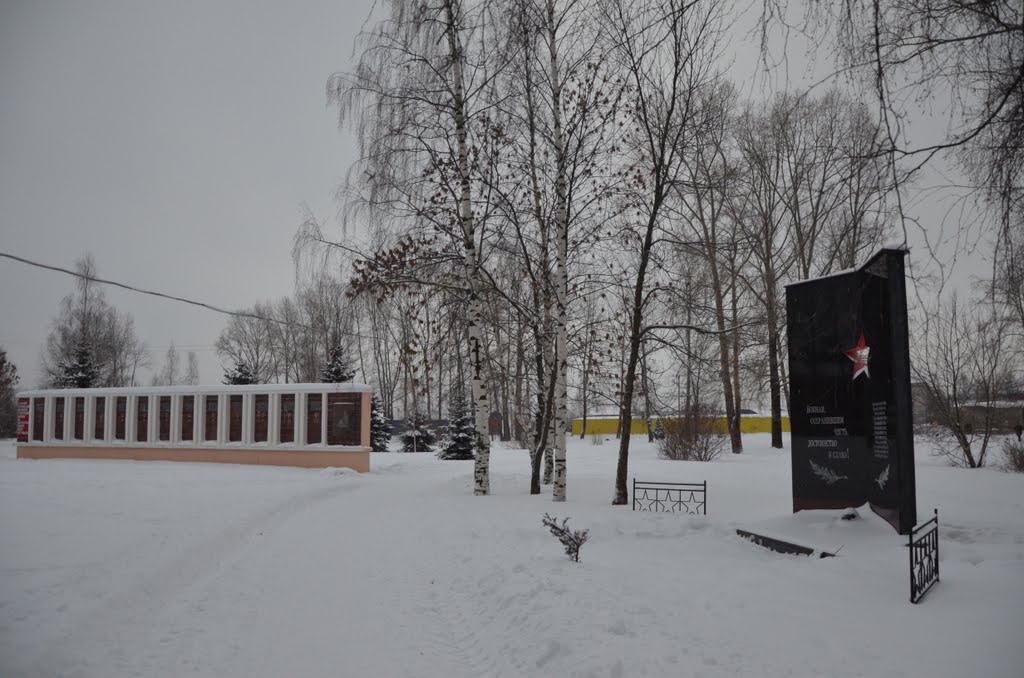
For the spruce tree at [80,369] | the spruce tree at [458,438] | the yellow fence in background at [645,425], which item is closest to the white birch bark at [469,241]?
the yellow fence in background at [645,425]

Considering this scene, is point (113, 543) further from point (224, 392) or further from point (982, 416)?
point (982, 416)

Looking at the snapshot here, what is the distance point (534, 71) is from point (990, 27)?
9575 millimetres

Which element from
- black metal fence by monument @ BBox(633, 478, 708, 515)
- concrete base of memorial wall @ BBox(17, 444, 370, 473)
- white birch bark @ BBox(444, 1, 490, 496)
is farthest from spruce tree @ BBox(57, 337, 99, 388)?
black metal fence by monument @ BBox(633, 478, 708, 515)

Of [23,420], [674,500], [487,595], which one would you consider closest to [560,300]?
[674,500]

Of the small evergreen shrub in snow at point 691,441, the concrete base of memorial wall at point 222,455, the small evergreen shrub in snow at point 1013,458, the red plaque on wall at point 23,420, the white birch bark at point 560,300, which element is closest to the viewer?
the white birch bark at point 560,300

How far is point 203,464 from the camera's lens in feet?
67.1

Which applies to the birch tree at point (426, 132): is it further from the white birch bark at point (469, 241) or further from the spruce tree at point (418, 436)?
the spruce tree at point (418, 436)

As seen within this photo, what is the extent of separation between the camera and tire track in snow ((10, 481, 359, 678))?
4.27 metres

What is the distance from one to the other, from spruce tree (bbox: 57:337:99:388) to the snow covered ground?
106 ft

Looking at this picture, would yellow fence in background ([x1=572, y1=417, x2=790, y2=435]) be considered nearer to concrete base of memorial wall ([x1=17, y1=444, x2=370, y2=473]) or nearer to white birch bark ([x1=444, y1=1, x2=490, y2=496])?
white birch bark ([x1=444, y1=1, x2=490, y2=496])

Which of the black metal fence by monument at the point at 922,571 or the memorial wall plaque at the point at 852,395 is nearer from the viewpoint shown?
the black metal fence by monument at the point at 922,571

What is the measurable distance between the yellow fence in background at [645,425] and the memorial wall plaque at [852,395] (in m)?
11.7

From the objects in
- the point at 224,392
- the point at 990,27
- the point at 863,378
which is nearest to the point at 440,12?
the point at 863,378

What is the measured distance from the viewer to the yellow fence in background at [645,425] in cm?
2862
